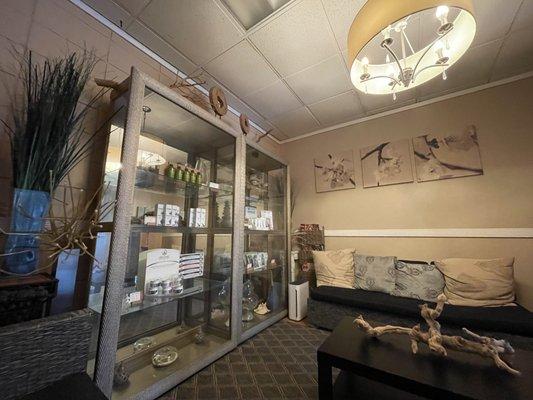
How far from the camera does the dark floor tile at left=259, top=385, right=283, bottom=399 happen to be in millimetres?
1295

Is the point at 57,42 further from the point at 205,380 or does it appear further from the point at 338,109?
the point at 338,109

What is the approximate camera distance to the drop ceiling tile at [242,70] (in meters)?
1.92

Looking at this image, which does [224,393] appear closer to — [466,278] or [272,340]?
[272,340]

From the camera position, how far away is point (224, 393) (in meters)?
1.32

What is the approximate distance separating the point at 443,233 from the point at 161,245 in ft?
9.58

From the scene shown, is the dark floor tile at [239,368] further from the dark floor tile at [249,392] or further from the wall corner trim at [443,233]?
the wall corner trim at [443,233]

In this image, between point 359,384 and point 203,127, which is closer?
point 359,384

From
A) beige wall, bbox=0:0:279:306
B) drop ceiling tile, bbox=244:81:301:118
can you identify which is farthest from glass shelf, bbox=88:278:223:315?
drop ceiling tile, bbox=244:81:301:118

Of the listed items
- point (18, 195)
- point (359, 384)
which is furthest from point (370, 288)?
point (18, 195)

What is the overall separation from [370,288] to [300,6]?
2.64m

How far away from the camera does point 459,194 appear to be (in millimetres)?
2346

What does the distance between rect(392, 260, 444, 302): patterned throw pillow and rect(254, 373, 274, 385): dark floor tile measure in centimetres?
153

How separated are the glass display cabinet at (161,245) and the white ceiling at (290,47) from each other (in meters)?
0.62

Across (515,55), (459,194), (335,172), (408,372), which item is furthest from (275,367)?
(515,55)
